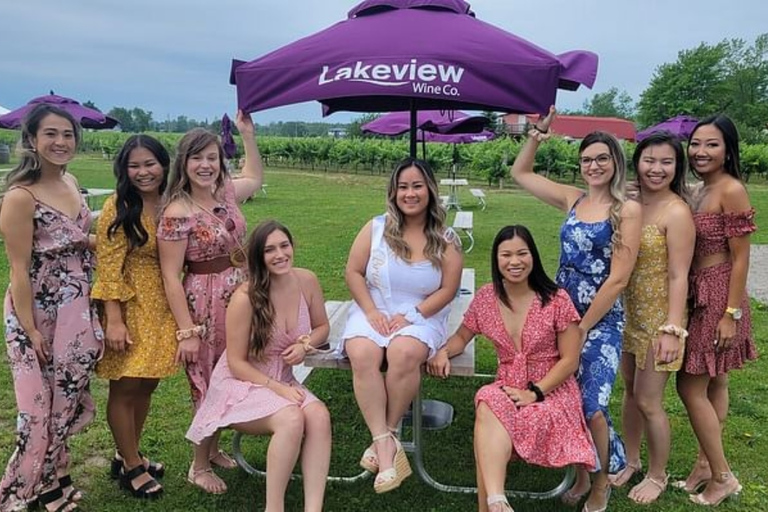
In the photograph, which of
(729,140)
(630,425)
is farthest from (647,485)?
(729,140)

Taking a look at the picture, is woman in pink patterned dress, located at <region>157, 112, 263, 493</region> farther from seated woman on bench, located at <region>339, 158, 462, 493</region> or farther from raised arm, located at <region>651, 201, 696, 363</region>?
raised arm, located at <region>651, 201, 696, 363</region>

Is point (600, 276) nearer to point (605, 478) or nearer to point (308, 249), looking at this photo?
point (605, 478)

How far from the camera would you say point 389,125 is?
11672 millimetres

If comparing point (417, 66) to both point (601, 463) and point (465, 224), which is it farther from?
point (465, 224)

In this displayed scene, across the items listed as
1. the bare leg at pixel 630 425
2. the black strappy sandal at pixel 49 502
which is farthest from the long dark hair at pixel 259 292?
the bare leg at pixel 630 425

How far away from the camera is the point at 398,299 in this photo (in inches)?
131

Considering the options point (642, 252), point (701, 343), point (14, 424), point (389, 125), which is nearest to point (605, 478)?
point (701, 343)

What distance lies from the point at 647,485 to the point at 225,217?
2.58 meters

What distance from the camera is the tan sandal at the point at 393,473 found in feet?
9.71

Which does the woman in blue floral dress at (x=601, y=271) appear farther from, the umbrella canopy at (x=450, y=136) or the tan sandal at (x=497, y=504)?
the umbrella canopy at (x=450, y=136)

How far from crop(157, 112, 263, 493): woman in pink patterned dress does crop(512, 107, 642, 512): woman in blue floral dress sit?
65.8 inches

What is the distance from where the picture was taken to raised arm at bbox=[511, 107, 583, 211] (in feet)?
11.0

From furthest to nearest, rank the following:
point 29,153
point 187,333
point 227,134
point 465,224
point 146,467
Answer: point 465,224
point 227,134
point 146,467
point 187,333
point 29,153

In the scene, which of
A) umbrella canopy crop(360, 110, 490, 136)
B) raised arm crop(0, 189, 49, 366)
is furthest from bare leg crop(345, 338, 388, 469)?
umbrella canopy crop(360, 110, 490, 136)
